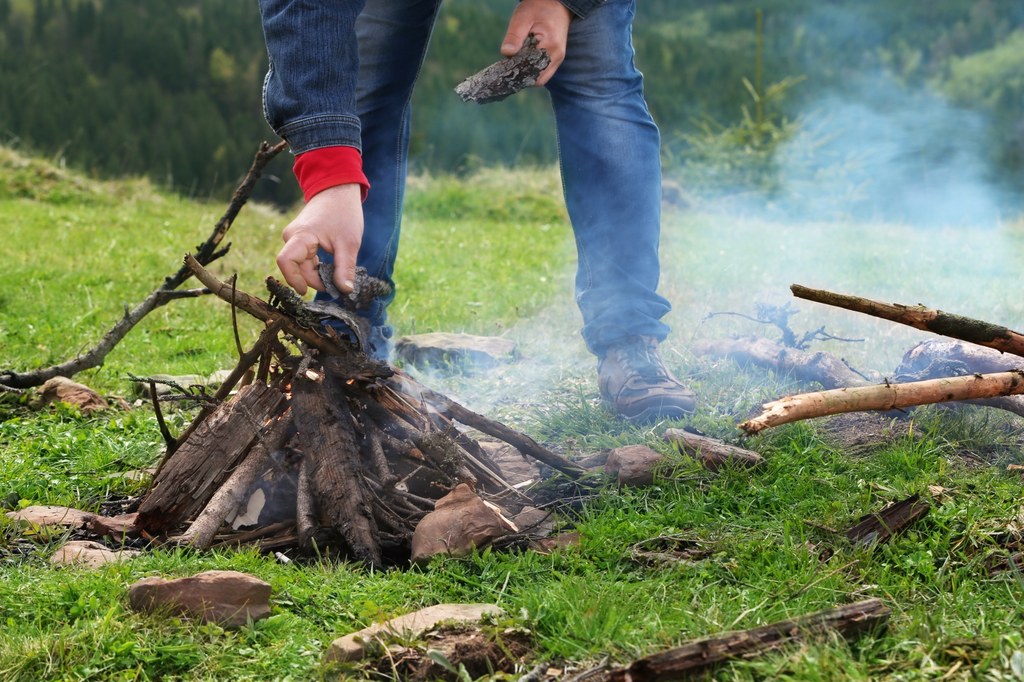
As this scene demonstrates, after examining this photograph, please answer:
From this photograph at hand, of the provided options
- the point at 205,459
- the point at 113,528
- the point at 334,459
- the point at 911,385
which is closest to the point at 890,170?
the point at 911,385

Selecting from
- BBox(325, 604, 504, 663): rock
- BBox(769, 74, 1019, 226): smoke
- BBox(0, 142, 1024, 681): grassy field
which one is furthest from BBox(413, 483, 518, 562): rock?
BBox(769, 74, 1019, 226): smoke

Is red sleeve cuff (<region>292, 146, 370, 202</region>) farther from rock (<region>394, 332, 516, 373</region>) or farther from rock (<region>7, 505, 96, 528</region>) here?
rock (<region>394, 332, 516, 373</region>)

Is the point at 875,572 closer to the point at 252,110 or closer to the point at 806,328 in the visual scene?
the point at 806,328

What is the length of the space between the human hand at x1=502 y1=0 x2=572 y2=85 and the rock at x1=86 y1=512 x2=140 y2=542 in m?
1.68

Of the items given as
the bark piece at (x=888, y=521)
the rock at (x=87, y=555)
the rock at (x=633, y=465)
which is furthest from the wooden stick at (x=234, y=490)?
the bark piece at (x=888, y=521)

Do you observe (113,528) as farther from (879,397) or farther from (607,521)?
(879,397)

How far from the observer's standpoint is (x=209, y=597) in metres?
1.94

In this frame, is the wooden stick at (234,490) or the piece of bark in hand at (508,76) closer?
the wooden stick at (234,490)

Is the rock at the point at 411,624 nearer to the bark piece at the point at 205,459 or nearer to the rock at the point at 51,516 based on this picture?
the bark piece at the point at 205,459

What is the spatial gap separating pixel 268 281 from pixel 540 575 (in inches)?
38.0

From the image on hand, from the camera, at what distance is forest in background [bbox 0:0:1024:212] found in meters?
13.7

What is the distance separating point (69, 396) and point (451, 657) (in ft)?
7.82

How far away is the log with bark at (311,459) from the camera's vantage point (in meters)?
2.40

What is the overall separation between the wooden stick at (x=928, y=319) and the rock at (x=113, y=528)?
1.71 meters
